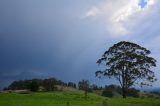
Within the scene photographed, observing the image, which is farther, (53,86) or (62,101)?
(53,86)

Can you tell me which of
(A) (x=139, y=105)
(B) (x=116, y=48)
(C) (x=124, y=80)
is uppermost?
(B) (x=116, y=48)

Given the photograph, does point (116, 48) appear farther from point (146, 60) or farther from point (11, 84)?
point (11, 84)

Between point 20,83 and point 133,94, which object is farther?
point 20,83

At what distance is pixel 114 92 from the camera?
341 feet

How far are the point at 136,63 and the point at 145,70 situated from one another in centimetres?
241

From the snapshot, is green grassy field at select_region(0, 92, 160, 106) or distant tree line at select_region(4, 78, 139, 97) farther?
distant tree line at select_region(4, 78, 139, 97)

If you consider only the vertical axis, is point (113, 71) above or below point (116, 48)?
below

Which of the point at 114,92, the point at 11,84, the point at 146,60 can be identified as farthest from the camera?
the point at 11,84

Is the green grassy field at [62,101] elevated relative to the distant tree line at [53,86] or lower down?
lower down

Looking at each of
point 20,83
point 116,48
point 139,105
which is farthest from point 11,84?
point 139,105

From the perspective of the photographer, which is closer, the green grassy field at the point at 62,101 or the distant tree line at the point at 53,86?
the green grassy field at the point at 62,101

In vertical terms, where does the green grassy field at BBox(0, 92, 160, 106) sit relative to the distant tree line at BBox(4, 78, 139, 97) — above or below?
below

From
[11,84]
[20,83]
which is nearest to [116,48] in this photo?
[20,83]

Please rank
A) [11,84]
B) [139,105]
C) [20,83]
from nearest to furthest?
[139,105] → [20,83] → [11,84]
